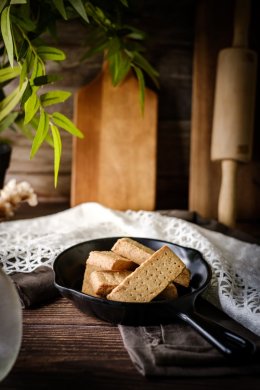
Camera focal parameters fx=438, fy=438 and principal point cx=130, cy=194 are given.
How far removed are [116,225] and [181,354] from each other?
0.44 metres

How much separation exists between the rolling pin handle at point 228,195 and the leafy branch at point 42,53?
0.97ft

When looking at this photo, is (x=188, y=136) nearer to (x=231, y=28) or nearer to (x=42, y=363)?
(x=231, y=28)

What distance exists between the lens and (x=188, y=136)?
1.24m

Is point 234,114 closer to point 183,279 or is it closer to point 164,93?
point 164,93

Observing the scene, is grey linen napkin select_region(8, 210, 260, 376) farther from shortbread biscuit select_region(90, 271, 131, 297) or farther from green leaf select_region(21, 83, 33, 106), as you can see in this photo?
green leaf select_region(21, 83, 33, 106)

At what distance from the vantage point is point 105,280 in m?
0.58

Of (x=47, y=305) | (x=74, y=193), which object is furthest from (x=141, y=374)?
(x=74, y=193)

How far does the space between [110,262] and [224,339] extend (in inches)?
7.6

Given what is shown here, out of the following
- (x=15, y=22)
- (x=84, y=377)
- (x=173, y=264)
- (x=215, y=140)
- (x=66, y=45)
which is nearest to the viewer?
(x=84, y=377)

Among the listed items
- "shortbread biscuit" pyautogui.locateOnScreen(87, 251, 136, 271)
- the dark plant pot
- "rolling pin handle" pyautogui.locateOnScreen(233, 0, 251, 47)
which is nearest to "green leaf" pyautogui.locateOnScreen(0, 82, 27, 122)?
the dark plant pot

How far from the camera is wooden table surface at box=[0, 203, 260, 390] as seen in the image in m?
0.47

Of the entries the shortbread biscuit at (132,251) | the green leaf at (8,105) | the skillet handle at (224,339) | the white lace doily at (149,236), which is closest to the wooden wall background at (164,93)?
the white lace doily at (149,236)

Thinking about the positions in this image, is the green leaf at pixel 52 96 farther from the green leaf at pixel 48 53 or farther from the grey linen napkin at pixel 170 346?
the grey linen napkin at pixel 170 346

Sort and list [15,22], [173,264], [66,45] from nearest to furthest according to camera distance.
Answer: [173,264]
[15,22]
[66,45]
